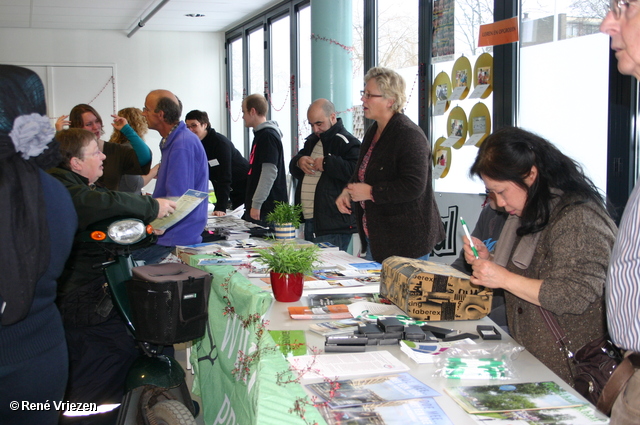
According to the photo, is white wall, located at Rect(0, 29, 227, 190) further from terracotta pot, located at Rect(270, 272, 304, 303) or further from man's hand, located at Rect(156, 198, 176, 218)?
terracotta pot, located at Rect(270, 272, 304, 303)

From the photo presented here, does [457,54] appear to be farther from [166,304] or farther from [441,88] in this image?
[166,304]

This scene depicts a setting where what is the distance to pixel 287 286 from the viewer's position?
207 cm

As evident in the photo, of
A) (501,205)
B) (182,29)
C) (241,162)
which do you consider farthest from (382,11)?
(182,29)

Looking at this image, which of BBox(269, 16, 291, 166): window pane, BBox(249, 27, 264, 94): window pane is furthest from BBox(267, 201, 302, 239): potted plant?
BBox(249, 27, 264, 94): window pane

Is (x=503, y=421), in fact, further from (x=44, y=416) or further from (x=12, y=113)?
(x=12, y=113)

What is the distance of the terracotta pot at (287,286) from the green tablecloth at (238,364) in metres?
0.07

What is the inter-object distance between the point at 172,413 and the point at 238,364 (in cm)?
30

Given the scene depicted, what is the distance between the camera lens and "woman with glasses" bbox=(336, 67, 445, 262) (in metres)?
2.91

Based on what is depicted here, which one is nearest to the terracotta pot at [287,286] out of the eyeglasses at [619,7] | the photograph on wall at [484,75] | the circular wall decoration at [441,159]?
the eyeglasses at [619,7]

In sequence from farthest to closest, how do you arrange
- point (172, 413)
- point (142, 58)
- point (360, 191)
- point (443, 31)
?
point (142, 58) → point (443, 31) → point (360, 191) → point (172, 413)

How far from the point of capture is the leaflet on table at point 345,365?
56.6 inches

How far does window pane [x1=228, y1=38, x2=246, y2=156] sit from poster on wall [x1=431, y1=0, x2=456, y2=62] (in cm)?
558

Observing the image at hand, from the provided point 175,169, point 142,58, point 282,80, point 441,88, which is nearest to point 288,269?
point 175,169

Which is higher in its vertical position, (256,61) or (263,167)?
(256,61)
